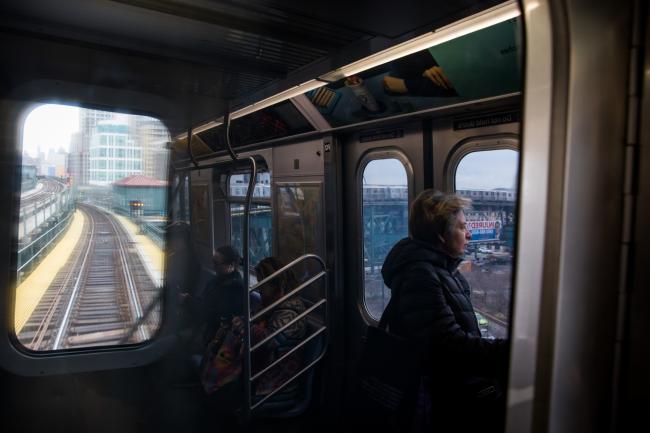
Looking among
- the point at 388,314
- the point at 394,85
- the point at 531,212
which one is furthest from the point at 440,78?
the point at 531,212

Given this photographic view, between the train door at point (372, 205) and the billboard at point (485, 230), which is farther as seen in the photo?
the train door at point (372, 205)

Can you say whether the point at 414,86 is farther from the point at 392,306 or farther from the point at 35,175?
the point at 35,175

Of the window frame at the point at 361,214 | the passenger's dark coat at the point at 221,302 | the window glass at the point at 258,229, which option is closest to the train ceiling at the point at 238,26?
the window frame at the point at 361,214

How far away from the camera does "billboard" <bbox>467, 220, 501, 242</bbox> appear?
2928mm

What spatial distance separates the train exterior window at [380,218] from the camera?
3.66 metres

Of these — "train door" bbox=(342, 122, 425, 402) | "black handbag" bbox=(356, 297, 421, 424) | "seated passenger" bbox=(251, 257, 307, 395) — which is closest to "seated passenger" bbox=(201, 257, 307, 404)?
"seated passenger" bbox=(251, 257, 307, 395)

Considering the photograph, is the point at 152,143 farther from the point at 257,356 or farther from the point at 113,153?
the point at 257,356

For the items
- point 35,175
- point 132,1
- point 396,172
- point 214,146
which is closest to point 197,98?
point 35,175

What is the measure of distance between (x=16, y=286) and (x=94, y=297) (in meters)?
0.35

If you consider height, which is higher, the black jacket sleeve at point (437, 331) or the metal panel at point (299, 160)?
the metal panel at point (299, 160)

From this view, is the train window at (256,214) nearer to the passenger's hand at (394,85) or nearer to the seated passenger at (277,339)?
the seated passenger at (277,339)

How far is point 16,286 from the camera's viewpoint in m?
2.32

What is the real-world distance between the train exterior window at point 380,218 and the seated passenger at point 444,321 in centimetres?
114

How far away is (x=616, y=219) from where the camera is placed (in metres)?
0.77
